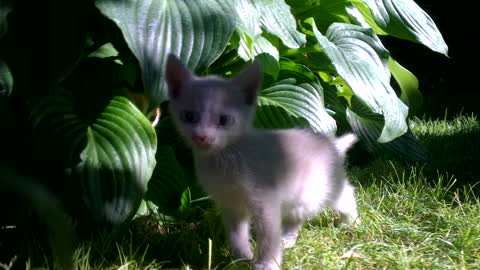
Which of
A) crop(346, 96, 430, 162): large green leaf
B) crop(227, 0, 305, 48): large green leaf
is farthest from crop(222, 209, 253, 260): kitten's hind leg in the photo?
crop(346, 96, 430, 162): large green leaf

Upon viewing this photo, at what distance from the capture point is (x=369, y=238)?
2.26 metres

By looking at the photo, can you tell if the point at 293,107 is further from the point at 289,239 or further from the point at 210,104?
the point at 210,104

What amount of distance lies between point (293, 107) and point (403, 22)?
76 centimetres

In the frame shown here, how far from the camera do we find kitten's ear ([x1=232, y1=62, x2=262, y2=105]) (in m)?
1.93

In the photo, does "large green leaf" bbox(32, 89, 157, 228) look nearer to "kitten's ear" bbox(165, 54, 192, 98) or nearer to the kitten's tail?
"kitten's ear" bbox(165, 54, 192, 98)

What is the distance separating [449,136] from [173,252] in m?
2.50

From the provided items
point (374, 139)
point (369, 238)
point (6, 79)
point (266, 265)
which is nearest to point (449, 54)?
point (374, 139)

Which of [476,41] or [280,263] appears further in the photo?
[476,41]

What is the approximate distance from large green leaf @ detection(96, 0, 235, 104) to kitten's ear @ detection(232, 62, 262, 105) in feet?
0.33

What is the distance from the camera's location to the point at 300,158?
2227mm

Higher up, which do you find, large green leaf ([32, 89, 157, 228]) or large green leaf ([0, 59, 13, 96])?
large green leaf ([0, 59, 13, 96])

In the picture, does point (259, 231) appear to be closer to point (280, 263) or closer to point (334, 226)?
point (280, 263)

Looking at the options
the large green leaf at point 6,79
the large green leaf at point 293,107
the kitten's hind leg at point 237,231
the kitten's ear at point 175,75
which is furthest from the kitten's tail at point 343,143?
the large green leaf at point 6,79

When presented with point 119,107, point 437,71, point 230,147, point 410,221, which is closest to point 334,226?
point 410,221
